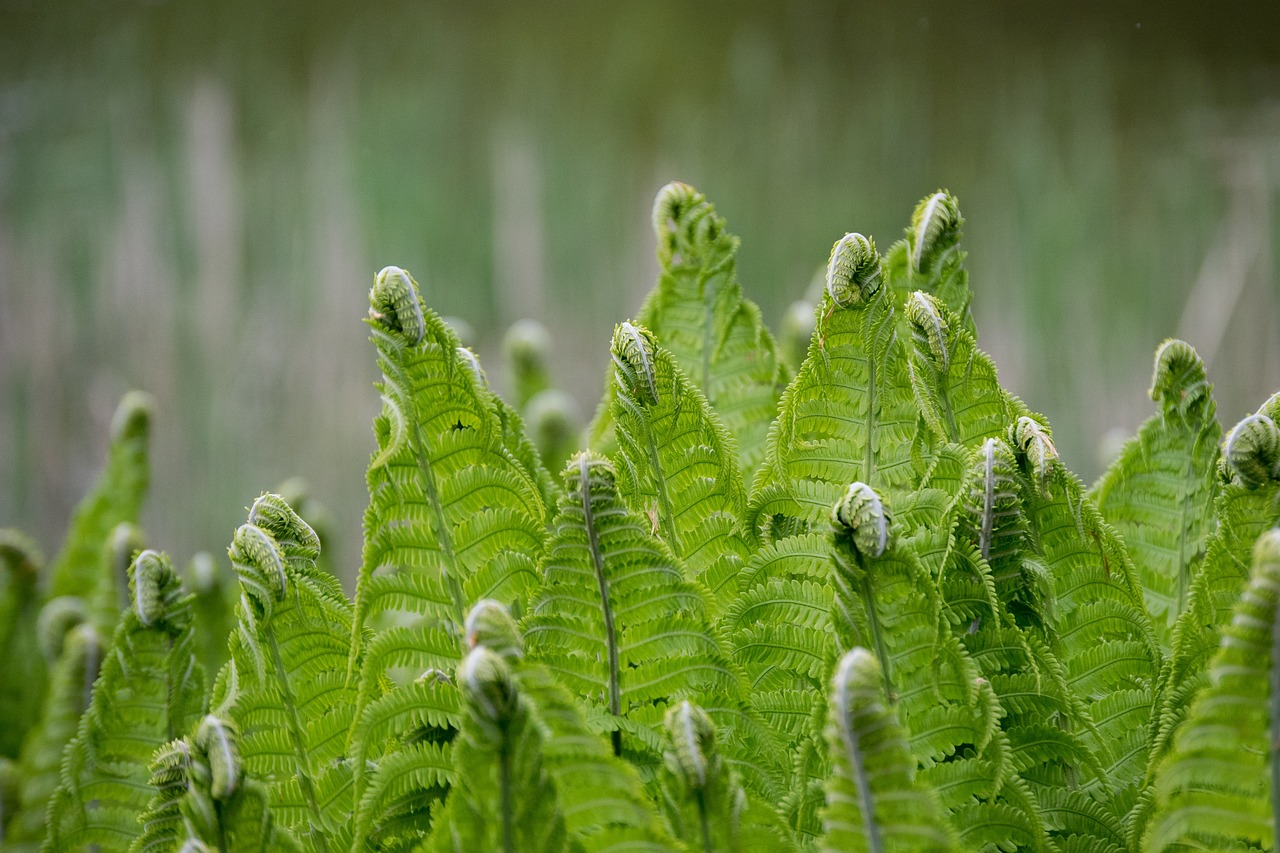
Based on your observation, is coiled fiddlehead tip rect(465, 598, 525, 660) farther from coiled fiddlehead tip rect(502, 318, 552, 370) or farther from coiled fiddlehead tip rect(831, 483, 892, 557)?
coiled fiddlehead tip rect(502, 318, 552, 370)

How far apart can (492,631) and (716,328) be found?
31 centimetres

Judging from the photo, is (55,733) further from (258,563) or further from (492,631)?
(492,631)

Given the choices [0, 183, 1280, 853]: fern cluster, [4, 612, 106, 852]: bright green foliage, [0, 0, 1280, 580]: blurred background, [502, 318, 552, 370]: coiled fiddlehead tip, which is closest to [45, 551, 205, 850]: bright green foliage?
[0, 183, 1280, 853]: fern cluster

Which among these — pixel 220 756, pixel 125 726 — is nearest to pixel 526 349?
pixel 125 726

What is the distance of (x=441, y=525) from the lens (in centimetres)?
44

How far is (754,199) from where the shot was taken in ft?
8.49

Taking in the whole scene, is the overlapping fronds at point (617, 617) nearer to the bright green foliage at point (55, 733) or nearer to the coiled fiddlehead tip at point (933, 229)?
the coiled fiddlehead tip at point (933, 229)

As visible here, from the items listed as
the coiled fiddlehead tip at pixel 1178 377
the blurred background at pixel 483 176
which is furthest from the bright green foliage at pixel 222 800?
the blurred background at pixel 483 176

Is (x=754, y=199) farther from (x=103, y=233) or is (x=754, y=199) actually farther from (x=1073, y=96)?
(x=103, y=233)

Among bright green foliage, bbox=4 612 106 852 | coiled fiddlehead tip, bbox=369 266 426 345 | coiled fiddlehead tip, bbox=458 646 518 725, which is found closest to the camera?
coiled fiddlehead tip, bbox=458 646 518 725

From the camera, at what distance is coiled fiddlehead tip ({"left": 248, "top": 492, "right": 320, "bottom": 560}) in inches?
18.1

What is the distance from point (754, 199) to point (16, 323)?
183 centimetres

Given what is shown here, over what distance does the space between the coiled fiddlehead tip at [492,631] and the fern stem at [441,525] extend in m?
0.10

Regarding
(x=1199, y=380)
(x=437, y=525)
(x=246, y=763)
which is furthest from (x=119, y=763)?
(x=1199, y=380)
